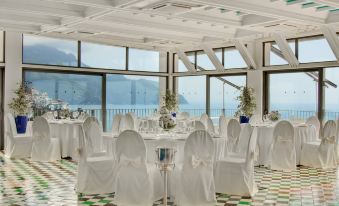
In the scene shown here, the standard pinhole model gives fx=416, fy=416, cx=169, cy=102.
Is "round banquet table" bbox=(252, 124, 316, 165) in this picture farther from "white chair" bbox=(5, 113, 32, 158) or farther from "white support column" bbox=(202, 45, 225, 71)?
"white chair" bbox=(5, 113, 32, 158)

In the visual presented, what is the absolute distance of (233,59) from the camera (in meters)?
13.2

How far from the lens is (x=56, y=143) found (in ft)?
31.1

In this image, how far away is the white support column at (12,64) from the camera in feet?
36.6

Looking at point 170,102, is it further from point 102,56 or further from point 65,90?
point 65,90

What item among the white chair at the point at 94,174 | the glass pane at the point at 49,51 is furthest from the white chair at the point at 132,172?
the glass pane at the point at 49,51

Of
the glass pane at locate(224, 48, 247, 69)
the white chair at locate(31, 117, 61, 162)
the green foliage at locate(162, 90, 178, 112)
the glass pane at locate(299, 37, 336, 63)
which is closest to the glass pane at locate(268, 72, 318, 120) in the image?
the glass pane at locate(299, 37, 336, 63)

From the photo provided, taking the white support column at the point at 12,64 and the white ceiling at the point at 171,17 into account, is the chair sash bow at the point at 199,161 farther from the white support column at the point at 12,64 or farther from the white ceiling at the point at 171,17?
the white support column at the point at 12,64

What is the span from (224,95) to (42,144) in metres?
6.77

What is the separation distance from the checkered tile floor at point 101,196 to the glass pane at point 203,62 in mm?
6298

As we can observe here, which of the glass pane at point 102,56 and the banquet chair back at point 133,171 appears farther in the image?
the glass pane at point 102,56

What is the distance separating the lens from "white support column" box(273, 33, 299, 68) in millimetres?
11047

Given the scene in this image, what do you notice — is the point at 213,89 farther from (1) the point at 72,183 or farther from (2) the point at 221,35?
(1) the point at 72,183

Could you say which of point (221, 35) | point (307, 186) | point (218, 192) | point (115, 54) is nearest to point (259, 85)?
point (221, 35)

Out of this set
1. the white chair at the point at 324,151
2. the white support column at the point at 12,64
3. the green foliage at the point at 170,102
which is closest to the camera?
the white chair at the point at 324,151
